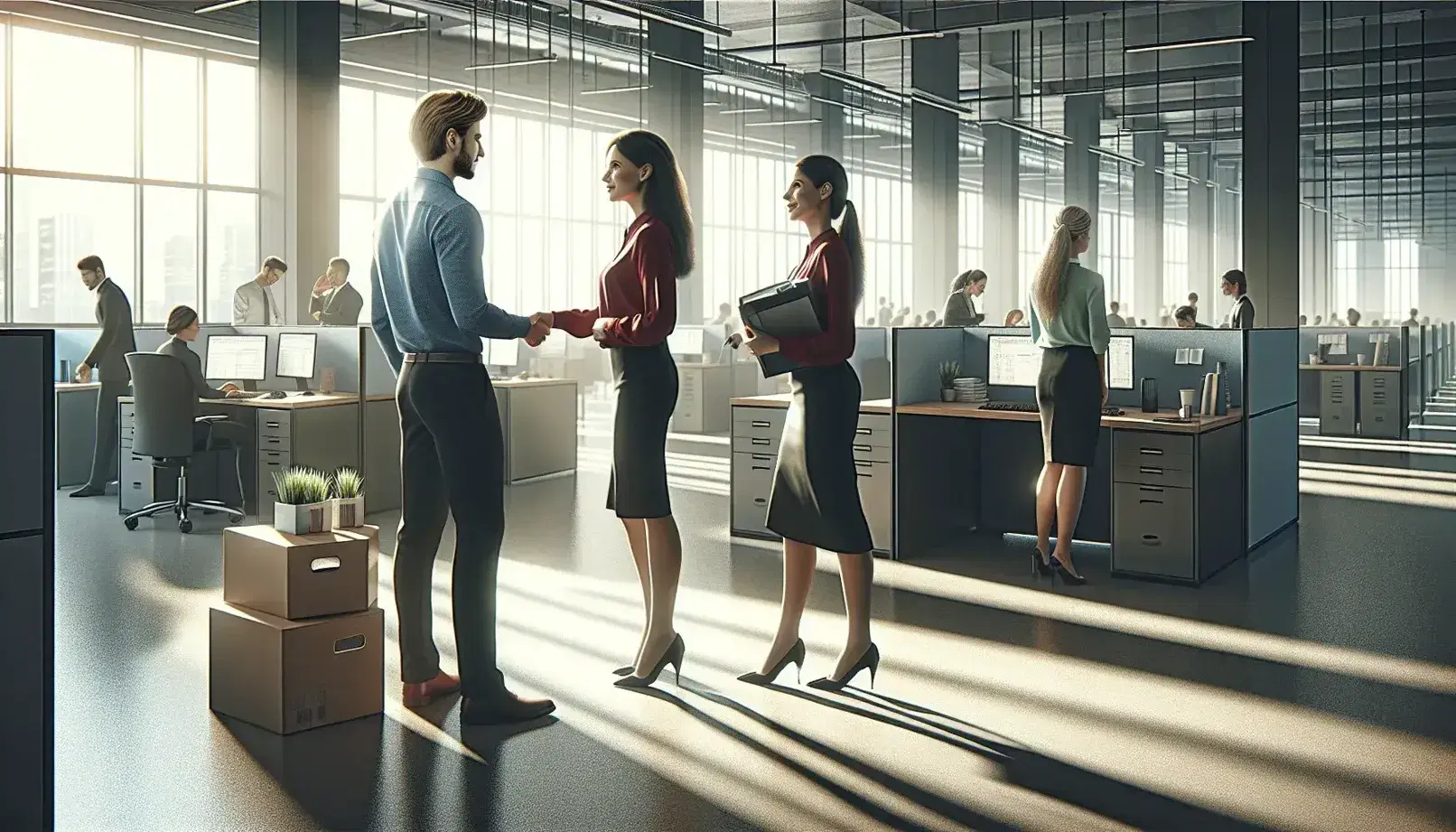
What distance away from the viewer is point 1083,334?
5539mm

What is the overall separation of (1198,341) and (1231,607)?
1691 millimetres

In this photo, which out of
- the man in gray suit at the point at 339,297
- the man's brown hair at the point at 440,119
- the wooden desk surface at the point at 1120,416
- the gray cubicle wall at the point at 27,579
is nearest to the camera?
the gray cubicle wall at the point at 27,579

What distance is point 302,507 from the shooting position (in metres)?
3.71

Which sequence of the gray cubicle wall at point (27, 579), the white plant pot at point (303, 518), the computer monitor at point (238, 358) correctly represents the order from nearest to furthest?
1. the gray cubicle wall at point (27, 579)
2. the white plant pot at point (303, 518)
3. the computer monitor at point (238, 358)

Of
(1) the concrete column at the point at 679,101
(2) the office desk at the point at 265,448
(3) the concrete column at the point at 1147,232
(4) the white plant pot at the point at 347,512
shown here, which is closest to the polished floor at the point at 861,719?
(4) the white plant pot at the point at 347,512

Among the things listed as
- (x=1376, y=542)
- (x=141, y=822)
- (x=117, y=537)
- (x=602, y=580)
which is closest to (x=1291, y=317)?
(x=1376, y=542)

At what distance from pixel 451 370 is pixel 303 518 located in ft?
2.29

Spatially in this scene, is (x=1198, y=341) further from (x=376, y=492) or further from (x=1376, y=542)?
(x=376, y=492)

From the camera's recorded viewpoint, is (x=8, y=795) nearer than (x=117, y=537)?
Yes

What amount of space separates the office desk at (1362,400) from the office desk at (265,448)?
9.88m

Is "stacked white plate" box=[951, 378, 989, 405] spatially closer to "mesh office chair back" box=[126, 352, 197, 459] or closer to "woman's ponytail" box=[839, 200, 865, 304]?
"woman's ponytail" box=[839, 200, 865, 304]

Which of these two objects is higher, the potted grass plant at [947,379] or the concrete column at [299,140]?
the concrete column at [299,140]

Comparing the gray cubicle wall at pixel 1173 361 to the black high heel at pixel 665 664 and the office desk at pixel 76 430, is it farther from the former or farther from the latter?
the office desk at pixel 76 430

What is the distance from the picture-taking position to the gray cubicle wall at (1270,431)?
21.0 ft
